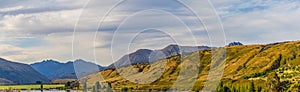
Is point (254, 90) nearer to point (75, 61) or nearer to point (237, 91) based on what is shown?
point (237, 91)

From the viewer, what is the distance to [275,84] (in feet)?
429

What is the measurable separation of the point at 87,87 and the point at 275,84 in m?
80.2

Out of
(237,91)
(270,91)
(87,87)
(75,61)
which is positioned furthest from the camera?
(87,87)

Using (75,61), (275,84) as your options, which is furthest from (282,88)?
(75,61)

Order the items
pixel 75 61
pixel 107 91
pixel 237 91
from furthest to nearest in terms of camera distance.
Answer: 1. pixel 237 91
2. pixel 107 91
3. pixel 75 61

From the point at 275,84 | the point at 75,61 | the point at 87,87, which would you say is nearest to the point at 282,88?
the point at 275,84

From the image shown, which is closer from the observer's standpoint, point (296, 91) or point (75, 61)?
point (75, 61)

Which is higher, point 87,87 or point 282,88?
point 87,87

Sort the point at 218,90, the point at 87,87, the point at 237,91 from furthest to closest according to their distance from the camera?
1. the point at 87,87
2. the point at 237,91
3. the point at 218,90

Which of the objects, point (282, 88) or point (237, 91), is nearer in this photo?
point (282, 88)

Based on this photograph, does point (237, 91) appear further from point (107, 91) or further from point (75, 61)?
point (75, 61)

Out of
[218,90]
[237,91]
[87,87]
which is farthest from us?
[87,87]

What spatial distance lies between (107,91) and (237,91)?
55.1 meters

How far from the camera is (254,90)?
171 meters
